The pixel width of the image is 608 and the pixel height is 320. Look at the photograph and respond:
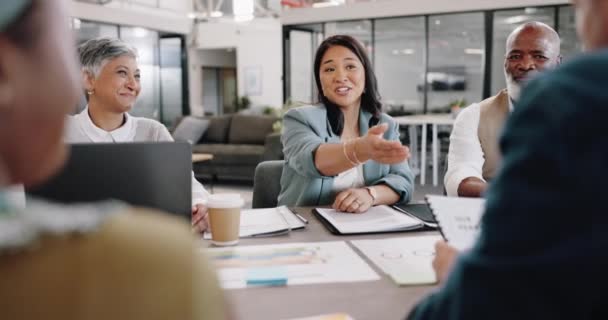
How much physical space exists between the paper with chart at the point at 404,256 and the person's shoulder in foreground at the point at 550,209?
59 cm

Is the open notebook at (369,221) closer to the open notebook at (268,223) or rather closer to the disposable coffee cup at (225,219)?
the open notebook at (268,223)

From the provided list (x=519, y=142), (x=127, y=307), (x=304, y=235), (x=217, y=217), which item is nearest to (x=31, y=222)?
(x=127, y=307)

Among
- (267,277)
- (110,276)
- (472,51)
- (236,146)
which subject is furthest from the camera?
(472,51)

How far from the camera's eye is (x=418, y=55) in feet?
40.5

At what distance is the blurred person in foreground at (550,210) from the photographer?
1.60 ft

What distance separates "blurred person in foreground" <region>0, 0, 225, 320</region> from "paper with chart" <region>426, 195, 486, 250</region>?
0.59 meters

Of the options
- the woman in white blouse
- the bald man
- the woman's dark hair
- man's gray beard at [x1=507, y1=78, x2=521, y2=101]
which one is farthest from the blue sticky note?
man's gray beard at [x1=507, y1=78, x2=521, y2=101]

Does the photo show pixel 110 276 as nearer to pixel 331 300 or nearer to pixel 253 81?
pixel 331 300

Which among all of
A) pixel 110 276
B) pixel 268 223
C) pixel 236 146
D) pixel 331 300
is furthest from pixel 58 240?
pixel 236 146

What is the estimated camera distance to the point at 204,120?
8.65 meters

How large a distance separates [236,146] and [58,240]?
24.8ft

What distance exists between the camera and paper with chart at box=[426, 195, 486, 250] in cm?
93

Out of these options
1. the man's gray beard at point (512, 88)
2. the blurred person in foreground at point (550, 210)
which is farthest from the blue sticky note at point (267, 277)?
the man's gray beard at point (512, 88)

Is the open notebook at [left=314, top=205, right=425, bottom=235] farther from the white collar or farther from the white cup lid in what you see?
the white collar
